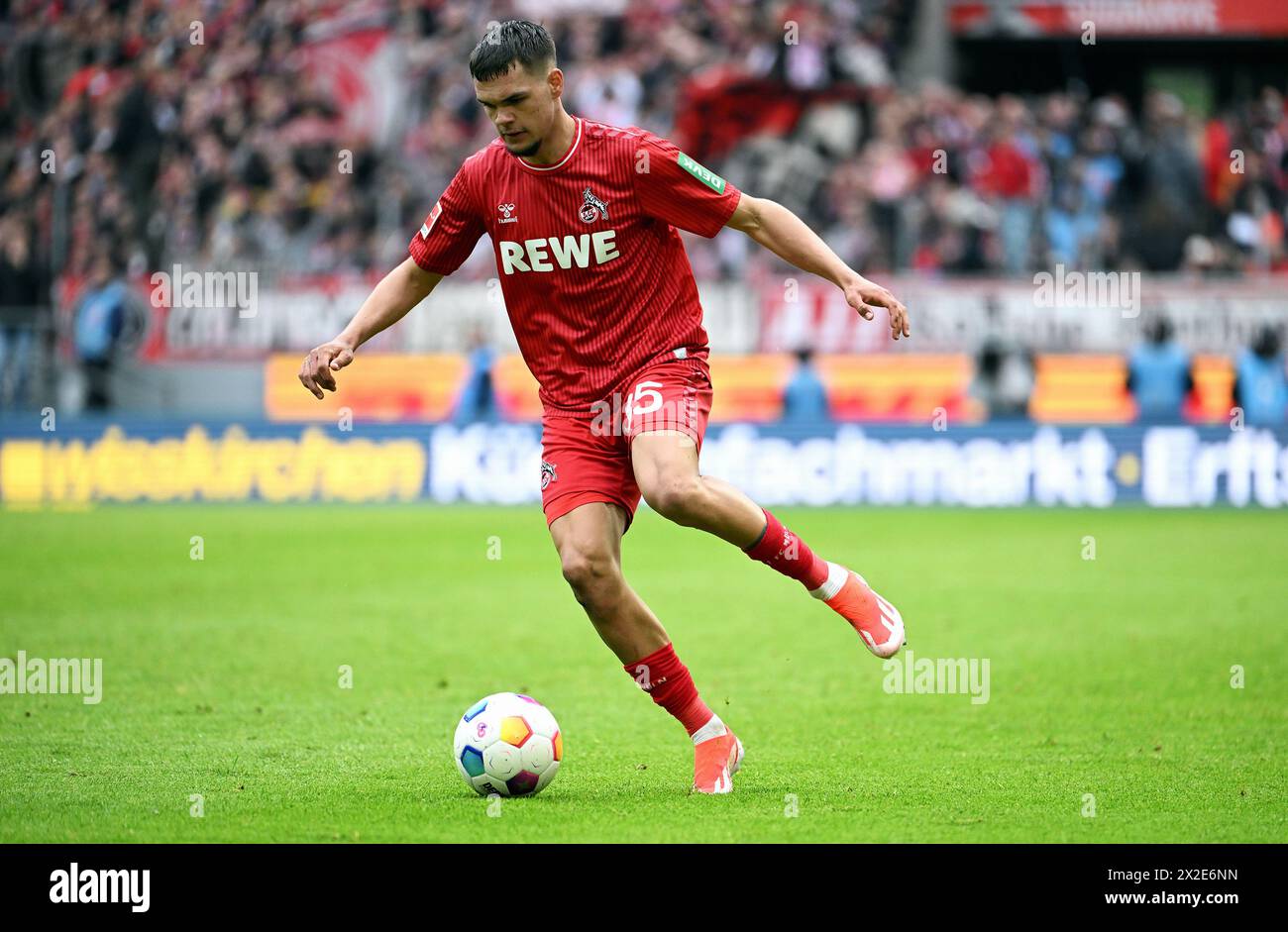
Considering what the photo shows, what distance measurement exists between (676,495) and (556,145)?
1.31 meters

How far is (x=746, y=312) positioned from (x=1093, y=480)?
4459mm

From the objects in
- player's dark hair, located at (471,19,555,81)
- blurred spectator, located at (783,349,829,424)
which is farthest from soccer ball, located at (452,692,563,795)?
blurred spectator, located at (783,349,829,424)

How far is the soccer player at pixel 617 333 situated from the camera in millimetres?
5852

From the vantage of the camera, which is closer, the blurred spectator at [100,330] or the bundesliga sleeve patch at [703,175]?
the bundesliga sleeve patch at [703,175]

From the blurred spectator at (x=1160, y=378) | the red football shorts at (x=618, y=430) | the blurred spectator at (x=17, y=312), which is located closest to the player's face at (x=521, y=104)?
the red football shorts at (x=618, y=430)

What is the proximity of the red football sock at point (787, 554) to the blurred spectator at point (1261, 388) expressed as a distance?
13.3 meters

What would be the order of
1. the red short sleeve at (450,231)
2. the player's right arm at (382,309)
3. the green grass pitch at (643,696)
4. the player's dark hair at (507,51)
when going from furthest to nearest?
the red short sleeve at (450,231) < the player's right arm at (382,309) < the player's dark hair at (507,51) < the green grass pitch at (643,696)

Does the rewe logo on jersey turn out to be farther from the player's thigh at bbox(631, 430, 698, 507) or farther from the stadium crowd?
the stadium crowd

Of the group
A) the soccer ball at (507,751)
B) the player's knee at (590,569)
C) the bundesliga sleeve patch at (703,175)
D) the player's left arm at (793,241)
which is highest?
the bundesliga sleeve patch at (703,175)

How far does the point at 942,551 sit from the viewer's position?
1473 centimetres

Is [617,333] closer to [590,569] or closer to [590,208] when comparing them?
[590,208]

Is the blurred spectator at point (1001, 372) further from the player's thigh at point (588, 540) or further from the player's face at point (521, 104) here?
the player's face at point (521, 104)

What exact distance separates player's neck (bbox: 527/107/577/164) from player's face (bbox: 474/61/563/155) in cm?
5
